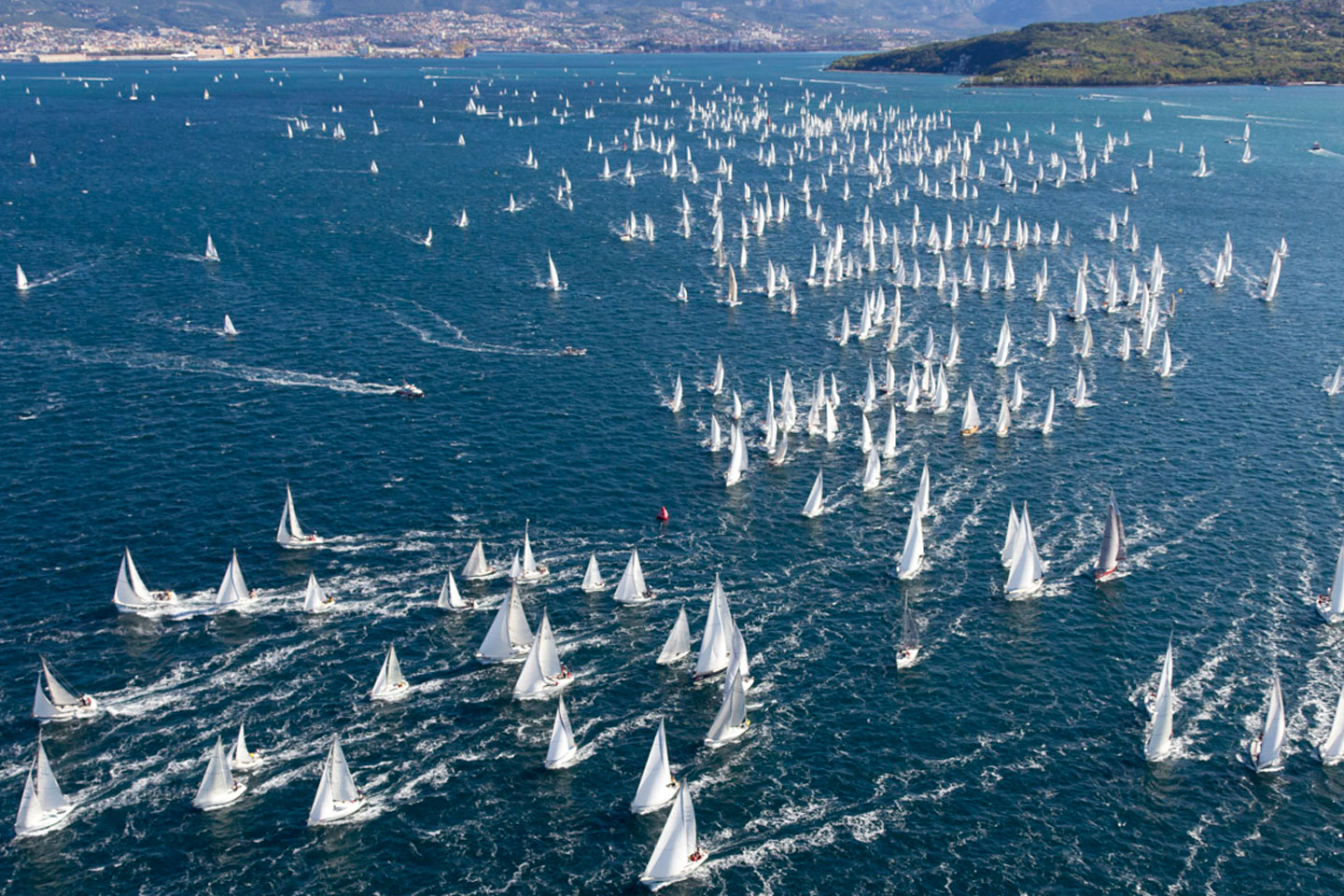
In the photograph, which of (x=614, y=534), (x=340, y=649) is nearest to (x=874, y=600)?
(x=614, y=534)

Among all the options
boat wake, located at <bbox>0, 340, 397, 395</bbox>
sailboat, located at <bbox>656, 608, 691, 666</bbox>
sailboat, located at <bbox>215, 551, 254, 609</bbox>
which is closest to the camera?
sailboat, located at <bbox>656, 608, 691, 666</bbox>

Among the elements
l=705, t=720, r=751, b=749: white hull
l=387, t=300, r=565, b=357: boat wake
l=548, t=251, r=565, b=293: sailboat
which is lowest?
l=705, t=720, r=751, b=749: white hull

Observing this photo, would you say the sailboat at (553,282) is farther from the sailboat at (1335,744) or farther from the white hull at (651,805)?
the sailboat at (1335,744)

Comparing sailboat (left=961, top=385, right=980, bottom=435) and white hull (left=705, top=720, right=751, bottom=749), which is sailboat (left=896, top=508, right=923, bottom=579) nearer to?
white hull (left=705, top=720, right=751, bottom=749)

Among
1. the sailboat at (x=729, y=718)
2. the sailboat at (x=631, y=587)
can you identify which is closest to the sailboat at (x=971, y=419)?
the sailboat at (x=631, y=587)

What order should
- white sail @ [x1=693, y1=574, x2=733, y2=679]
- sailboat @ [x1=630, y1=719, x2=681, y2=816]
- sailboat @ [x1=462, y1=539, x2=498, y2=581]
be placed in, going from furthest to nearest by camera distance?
sailboat @ [x1=462, y1=539, x2=498, y2=581] < white sail @ [x1=693, y1=574, x2=733, y2=679] < sailboat @ [x1=630, y1=719, x2=681, y2=816]

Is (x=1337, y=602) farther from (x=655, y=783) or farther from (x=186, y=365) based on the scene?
(x=186, y=365)

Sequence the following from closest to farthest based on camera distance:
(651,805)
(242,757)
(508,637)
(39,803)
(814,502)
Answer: (39,803)
(651,805)
(242,757)
(508,637)
(814,502)

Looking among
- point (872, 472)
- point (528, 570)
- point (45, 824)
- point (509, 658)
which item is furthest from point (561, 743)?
point (872, 472)

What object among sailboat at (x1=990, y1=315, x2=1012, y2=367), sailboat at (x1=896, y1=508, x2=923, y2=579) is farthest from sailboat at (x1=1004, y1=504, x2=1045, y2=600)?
sailboat at (x1=990, y1=315, x2=1012, y2=367)
